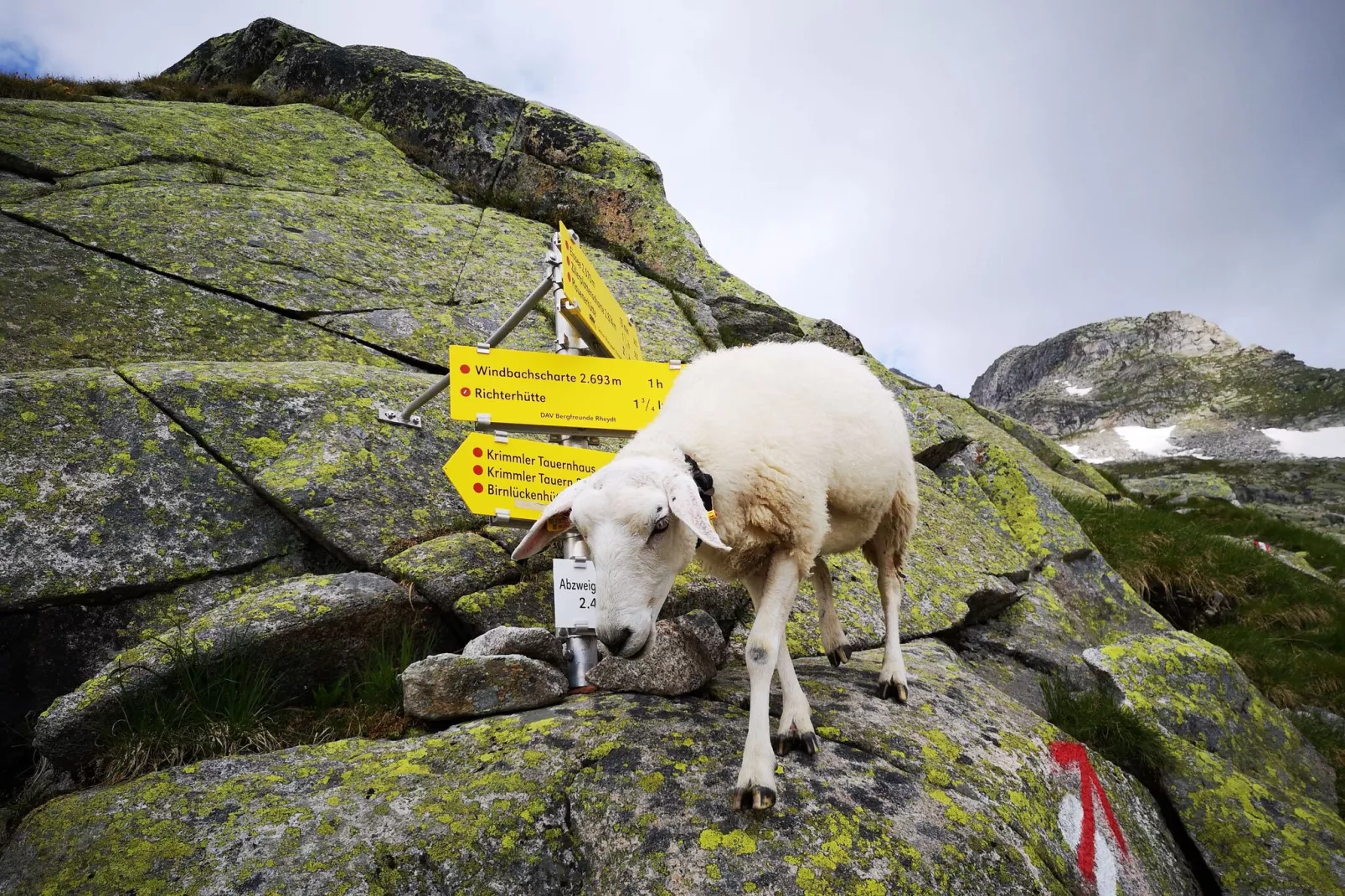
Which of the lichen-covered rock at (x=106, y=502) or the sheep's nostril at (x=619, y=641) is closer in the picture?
the sheep's nostril at (x=619, y=641)

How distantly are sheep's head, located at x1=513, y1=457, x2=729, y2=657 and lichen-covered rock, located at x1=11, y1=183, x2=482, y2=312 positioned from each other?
6.21 meters

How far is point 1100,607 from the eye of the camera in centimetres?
798

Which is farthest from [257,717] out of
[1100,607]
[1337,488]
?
[1337,488]

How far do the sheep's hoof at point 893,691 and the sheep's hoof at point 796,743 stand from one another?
0.90m

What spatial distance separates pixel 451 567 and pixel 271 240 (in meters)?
6.25

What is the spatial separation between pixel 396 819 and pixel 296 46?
59.3ft

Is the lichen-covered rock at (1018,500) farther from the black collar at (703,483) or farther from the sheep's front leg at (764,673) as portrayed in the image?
the black collar at (703,483)

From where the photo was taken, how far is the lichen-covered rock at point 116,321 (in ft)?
19.7

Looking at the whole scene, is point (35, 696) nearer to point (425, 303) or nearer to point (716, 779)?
point (716, 779)

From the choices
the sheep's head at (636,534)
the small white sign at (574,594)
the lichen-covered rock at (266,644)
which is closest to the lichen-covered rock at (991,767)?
the small white sign at (574,594)

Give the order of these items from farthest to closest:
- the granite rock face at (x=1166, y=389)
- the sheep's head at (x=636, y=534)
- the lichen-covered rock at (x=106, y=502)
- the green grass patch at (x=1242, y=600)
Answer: the granite rock face at (x=1166, y=389), the green grass patch at (x=1242, y=600), the lichen-covered rock at (x=106, y=502), the sheep's head at (x=636, y=534)

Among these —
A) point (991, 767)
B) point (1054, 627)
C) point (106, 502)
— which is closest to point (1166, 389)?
point (1054, 627)

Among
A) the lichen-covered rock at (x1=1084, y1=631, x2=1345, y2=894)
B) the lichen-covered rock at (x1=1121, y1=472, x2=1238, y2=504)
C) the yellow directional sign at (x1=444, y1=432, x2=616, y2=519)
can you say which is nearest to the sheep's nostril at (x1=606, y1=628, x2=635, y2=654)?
the yellow directional sign at (x1=444, y1=432, x2=616, y2=519)

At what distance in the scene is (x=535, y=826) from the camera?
9.05 feet
